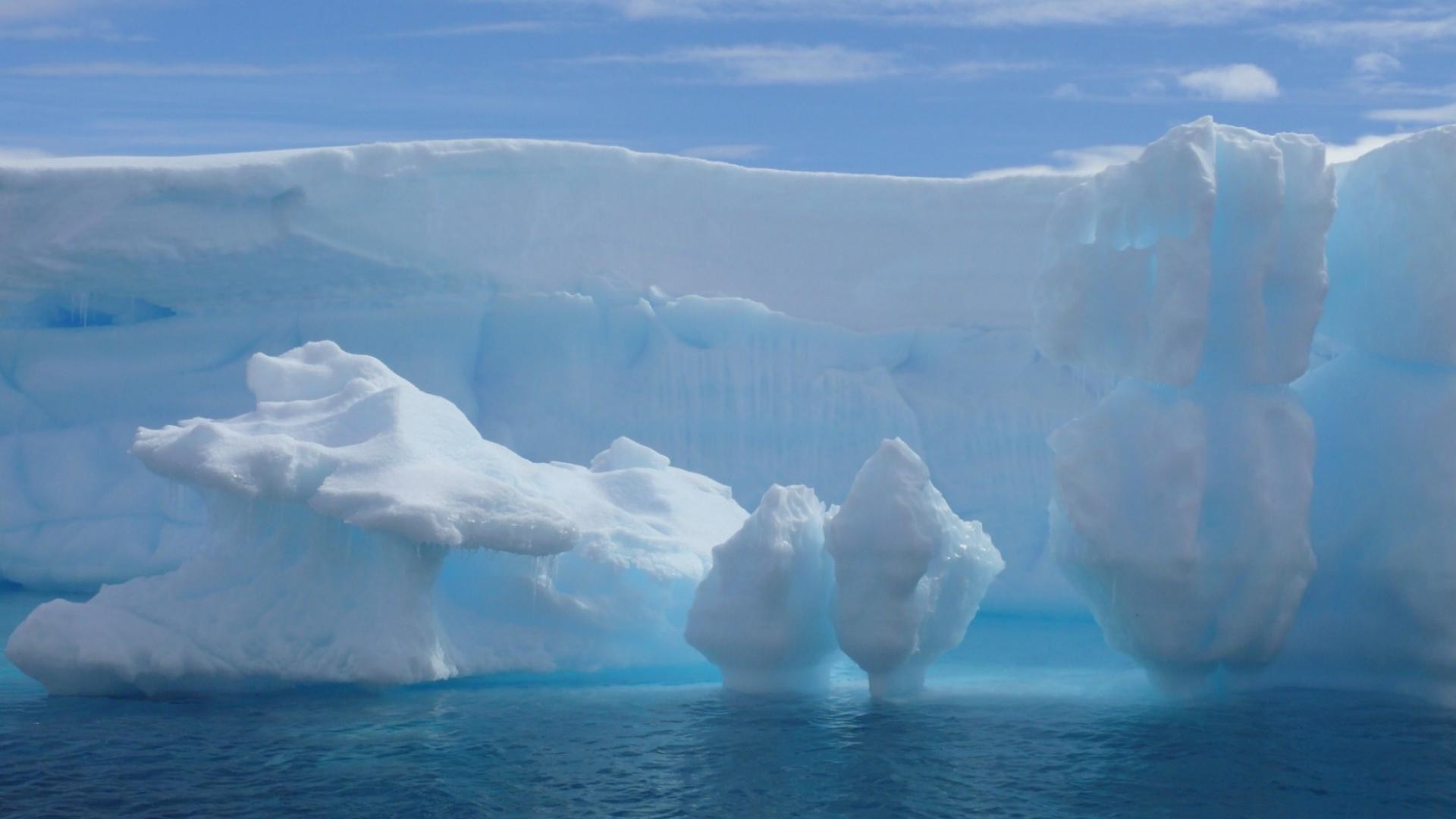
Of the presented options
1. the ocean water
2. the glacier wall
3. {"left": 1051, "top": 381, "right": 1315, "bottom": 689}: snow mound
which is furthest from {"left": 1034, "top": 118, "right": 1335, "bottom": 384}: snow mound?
the glacier wall

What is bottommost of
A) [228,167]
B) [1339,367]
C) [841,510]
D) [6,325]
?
[841,510]

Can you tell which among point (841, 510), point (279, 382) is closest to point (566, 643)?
point (841, 510)

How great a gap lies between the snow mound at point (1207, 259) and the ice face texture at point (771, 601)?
2230 mm

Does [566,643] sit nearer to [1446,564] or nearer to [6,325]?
[1446,564]

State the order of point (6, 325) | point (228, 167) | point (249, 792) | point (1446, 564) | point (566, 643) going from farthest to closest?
point (6, 325) < point (228, 167) < point (566, 643) < point (1446, 564) < point (249, 792)

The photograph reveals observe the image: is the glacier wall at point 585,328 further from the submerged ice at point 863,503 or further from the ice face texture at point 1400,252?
the ice face texture at point 1400,252

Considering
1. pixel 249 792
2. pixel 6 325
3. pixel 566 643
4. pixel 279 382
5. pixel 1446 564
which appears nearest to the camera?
pixel 249 792

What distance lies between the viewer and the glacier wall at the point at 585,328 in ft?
45.3

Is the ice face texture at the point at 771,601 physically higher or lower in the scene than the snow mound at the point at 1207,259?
lower

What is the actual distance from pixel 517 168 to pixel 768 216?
2.59m

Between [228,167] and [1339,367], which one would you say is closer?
[1339,367]

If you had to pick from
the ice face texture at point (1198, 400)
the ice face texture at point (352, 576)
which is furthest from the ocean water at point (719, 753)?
the ice face texture at point (1198, 400)

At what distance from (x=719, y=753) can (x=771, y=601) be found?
1766mm

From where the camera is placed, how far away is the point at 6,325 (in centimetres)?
1422
